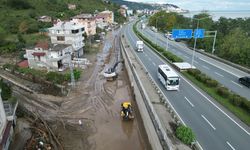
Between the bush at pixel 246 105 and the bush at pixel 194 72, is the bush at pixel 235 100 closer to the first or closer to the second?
the bush at pixel 246 105

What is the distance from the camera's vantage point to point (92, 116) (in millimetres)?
28391

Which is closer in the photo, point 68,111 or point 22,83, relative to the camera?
point 68,111

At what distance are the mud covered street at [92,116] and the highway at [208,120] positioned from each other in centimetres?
562

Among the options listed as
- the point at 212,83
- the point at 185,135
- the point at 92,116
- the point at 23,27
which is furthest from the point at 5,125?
the point at 23,27

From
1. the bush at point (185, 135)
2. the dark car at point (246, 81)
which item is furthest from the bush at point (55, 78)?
the dark car at point (246, 81)

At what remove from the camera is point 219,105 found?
2491 centimetres

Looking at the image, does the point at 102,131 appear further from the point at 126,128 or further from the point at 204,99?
the point at 204,99

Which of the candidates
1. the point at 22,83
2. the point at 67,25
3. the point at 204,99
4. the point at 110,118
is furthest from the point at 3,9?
the point at 204,99

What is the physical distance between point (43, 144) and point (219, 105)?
2047cm

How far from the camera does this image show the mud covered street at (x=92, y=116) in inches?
913

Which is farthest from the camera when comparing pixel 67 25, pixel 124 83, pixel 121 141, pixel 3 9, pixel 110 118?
pixel 3 9

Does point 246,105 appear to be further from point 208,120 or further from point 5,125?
point 5,125

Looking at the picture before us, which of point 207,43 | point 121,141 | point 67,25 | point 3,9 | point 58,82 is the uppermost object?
point 3,9

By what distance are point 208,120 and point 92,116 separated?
1497 centimetres
